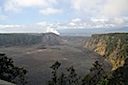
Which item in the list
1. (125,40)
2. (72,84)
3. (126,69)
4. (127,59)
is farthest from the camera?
(125,40)

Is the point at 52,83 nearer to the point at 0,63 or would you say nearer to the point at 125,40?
→ the point at 0,63

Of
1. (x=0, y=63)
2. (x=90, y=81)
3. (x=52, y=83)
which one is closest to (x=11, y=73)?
(x=0, y=63)

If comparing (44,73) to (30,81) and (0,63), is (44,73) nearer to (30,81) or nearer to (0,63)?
(30,81)

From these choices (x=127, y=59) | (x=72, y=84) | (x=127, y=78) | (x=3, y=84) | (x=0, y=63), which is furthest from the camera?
(x=127, y=59)

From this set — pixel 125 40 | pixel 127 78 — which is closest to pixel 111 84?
pixel 127 78

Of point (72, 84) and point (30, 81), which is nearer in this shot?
point (72, 84)

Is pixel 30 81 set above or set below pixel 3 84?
below

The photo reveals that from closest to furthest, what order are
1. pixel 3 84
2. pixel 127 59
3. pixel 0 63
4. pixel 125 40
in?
pixel 3 84, pixel 0 63, pixel 127 59, pixel 125 40

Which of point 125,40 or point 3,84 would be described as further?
point 125,40

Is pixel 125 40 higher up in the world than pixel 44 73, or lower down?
higher up
